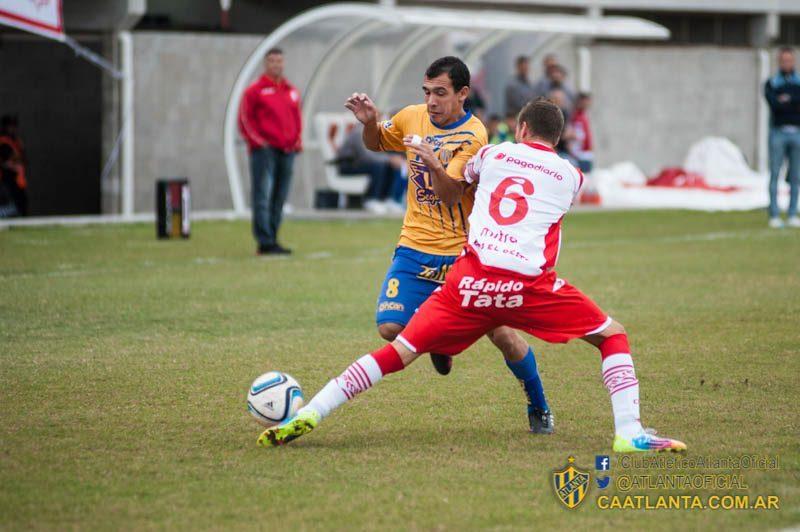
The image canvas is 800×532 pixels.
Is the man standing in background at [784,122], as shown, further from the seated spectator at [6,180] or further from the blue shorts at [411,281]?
the blue shorts at [411,281]

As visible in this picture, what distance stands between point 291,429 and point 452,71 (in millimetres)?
2057

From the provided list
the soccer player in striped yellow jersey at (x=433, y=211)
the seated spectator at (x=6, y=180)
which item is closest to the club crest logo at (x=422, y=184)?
the soccer player in striped yellow jersey at (x=433, y=211)

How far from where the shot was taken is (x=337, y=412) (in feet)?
23.4

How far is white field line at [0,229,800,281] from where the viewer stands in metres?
13.6

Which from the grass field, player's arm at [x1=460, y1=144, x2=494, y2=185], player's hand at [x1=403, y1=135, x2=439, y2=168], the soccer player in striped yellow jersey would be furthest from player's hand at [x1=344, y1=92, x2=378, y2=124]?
the grass field

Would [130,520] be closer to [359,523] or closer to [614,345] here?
[359,523]

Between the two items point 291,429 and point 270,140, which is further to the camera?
point 270,140

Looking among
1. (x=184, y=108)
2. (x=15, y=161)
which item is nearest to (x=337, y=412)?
(x=15, y=161)

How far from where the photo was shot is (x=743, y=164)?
28.4m

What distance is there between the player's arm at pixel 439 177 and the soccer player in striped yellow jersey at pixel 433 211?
0.18 metres

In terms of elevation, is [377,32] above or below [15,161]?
above

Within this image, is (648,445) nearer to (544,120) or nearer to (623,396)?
(623,396)

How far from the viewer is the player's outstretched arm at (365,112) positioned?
685cm

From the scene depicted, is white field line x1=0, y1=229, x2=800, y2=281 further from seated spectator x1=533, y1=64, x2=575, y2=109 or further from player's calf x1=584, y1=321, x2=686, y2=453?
player's calf x1=584, y1=321, x2=686, y2=453
